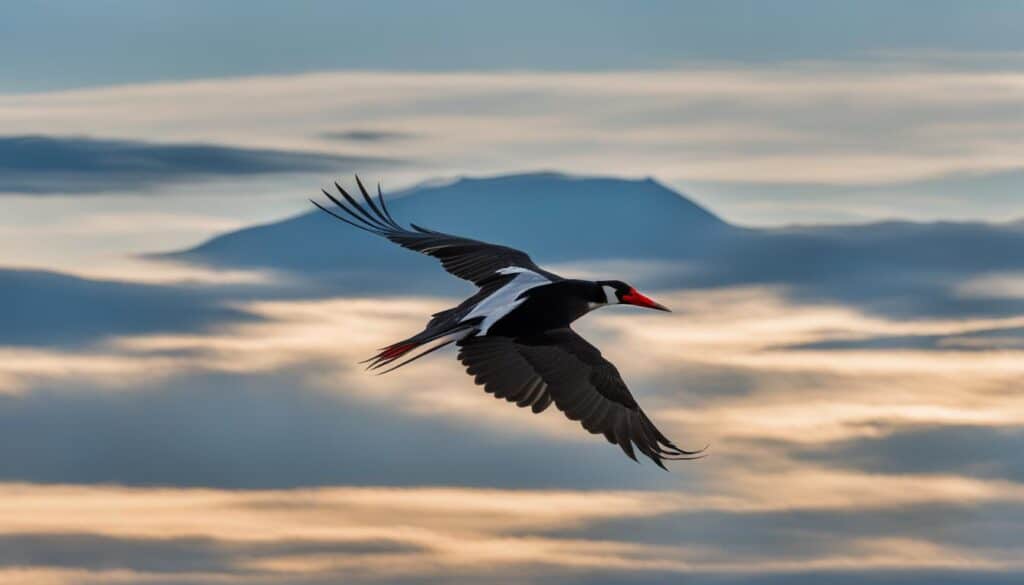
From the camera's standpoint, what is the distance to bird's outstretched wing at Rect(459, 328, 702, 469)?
1739 centimetres

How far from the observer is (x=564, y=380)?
17.6 meters

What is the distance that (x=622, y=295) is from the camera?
1808 cm

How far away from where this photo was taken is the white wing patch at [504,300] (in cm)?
1734

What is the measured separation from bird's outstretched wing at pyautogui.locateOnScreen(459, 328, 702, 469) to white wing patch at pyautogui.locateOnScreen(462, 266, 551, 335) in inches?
7.7

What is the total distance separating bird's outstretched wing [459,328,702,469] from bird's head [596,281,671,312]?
1.50 feet

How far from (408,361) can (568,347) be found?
1602mm

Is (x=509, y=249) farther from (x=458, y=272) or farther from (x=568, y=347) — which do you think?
(x=568, y=347)

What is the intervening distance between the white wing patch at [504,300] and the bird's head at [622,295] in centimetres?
50

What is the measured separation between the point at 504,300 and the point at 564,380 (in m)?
0.85

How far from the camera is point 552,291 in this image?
1767cm

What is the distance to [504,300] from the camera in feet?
57.9

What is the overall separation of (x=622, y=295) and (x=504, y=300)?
3.65ft

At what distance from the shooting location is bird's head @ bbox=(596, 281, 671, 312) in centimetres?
1789

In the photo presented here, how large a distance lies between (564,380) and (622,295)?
1004mm
